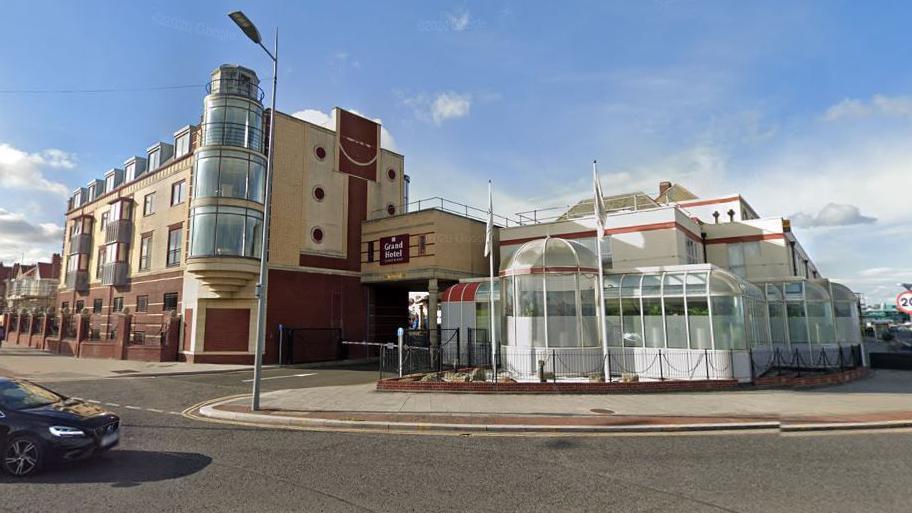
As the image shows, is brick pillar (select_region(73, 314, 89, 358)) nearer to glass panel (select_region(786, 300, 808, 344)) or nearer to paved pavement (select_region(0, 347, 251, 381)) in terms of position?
paved pavement (select_region(0, 347, 251, 381))

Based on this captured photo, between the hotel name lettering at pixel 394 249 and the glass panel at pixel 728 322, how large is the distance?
59.3 ft

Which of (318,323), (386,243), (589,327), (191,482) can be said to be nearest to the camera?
(191,482)

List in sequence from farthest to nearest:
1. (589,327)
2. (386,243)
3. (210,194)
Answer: (386,243) < (210,194) < (589,327)

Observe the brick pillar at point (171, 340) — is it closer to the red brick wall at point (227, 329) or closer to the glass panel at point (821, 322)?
the red brick wall at point (227, 329)

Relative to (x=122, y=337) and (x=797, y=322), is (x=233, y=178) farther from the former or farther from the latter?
(x=797, y=322)

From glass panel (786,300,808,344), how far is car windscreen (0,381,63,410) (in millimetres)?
27919

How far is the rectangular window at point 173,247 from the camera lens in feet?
95.3

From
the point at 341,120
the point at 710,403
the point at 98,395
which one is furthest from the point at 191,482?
the point at 341,120

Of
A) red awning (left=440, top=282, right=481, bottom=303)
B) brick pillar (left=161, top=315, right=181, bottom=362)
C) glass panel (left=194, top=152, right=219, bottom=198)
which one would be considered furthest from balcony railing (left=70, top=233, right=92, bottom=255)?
red awning (left=440, top=282, right=481, bottom=303)

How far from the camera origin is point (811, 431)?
34.0 feet

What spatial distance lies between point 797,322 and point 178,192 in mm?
36476

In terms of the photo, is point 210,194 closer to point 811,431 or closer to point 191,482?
point 191,482

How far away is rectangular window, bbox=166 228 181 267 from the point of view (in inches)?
1144

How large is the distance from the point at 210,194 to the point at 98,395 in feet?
43.5
